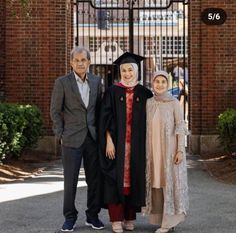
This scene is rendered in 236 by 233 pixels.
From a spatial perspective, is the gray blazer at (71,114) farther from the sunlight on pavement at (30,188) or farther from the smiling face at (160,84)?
the sunlight on pavement at (30,188)

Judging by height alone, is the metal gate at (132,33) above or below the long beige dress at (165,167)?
above

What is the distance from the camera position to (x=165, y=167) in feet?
21.0

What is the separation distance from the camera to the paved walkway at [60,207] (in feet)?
22.4

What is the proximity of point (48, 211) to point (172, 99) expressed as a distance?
232 cm

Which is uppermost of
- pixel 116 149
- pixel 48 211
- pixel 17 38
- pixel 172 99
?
pixel 17 38

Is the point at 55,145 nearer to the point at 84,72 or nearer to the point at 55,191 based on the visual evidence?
the point at 55,191

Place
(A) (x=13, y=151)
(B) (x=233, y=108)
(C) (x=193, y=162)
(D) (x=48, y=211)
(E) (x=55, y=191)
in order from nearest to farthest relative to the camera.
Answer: (D) (x=48, y=211) → (E) (x=55, y=191) → (A) (x=13, y=151) → (C) (x=193, y=162) → (B) (x=233, y=108)

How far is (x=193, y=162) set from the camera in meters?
12.9

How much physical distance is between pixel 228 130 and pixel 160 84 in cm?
583

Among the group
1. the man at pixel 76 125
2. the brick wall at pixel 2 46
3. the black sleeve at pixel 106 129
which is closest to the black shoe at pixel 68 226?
the man at pixel 76 125

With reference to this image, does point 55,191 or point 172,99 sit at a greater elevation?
point 172,99

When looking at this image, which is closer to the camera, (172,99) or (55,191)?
(172,99)

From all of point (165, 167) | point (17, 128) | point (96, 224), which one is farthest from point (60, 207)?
point (17, 128)

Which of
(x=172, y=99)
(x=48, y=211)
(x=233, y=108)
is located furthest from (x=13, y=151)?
(x=172, y=99)
